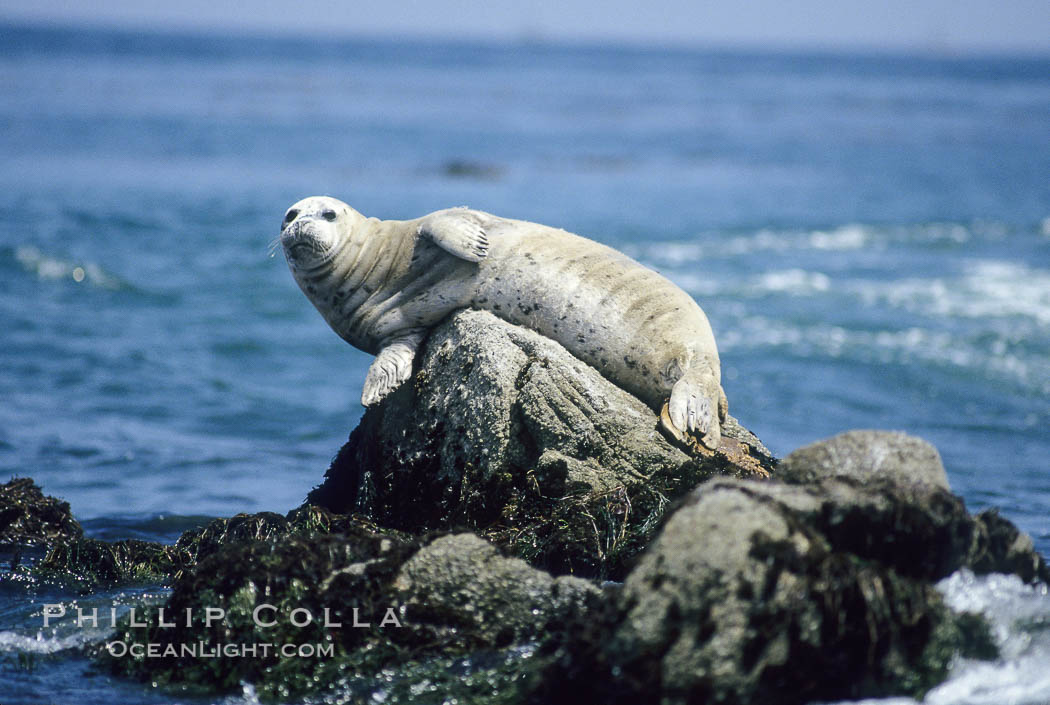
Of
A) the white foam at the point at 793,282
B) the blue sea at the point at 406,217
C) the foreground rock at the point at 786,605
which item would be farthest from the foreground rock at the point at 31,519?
the white foam at the point at 793,282

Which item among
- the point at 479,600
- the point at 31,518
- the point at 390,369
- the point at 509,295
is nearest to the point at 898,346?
the point at 509,295

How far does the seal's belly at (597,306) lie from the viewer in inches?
257

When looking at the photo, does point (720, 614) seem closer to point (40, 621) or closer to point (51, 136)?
point (40, 621)

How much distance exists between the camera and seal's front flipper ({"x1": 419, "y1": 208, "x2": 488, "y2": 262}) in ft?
22.2

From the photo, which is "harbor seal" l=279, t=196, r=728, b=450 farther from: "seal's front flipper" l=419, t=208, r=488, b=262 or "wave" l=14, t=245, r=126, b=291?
"wave" l=14, t=245, r=126, b=291

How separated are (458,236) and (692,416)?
169 cm

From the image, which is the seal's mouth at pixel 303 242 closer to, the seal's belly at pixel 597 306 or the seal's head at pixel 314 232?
→ the seal's head at pixel 314 232

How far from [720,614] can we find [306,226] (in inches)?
158

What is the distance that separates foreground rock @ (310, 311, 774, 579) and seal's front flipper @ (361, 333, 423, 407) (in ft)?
0.40

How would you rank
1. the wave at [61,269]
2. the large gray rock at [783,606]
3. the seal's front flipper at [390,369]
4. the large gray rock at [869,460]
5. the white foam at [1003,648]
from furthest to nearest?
the wave at [61,269]
the seal's front flipper at [390,369]
the large gray rock at [869,460]
the white foam at [1003,648]
the large gray rock at [783,606]

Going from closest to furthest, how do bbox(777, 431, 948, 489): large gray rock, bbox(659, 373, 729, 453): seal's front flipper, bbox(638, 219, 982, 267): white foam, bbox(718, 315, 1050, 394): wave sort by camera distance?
bbox(777, 431, 948, 489): large gray rock, bbox(659, 373, 729, 453): seal's front flipper, bbox(718, 315, 1050, 394): wave, bbox(638, 219, 982, 267): white foam

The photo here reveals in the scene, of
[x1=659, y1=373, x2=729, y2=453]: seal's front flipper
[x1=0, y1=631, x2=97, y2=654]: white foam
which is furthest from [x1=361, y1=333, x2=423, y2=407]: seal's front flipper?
[x1=0, y1=631, x2=97, y2=654]: white foam

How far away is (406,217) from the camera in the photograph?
21516mm

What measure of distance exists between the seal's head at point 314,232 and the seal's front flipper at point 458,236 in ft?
1.93
